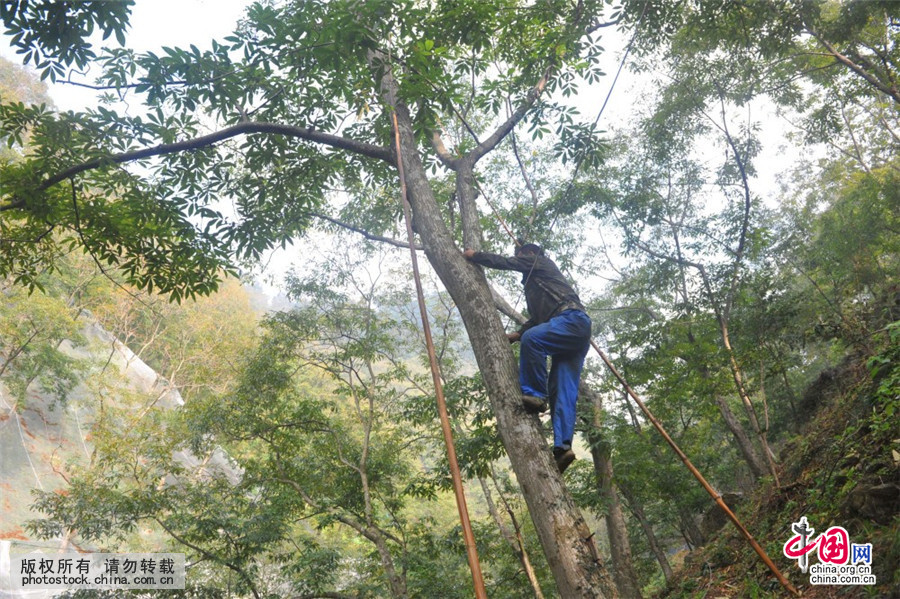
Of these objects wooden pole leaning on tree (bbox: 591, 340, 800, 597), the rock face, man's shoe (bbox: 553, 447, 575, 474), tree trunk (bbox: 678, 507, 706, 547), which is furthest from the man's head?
the rock face

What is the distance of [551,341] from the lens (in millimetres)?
3158

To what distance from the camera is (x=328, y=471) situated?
841 cm

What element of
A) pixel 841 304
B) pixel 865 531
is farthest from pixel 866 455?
pixel 841 304

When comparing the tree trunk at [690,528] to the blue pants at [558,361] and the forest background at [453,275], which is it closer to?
the forest background at [453,275]

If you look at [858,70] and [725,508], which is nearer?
[725,508]

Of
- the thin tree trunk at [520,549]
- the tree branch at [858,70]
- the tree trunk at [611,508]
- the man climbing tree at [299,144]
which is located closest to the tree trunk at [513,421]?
the man climbing tree at [299,144]

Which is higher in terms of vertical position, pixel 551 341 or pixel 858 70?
pixel 858 70

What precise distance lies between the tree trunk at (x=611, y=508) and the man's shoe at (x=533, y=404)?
4350 mm

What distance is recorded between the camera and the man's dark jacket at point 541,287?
335 centimetres

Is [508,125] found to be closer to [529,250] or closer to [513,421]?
[529,250]

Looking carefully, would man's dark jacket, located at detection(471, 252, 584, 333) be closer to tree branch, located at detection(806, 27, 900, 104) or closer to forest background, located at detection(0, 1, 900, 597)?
forest background, located at detection(0, 1, 900, 597)

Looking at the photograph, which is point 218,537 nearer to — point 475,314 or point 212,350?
point 475,314

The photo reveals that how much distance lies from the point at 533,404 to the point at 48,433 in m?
23.1

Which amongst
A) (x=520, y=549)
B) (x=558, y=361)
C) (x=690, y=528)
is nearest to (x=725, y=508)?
(x=558, y=361)
